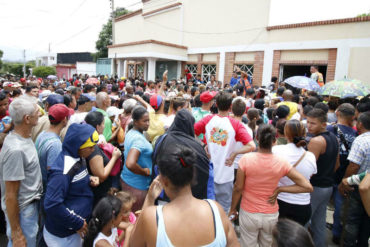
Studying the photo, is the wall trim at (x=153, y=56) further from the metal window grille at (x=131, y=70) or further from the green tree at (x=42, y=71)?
the green tree at (x=42, y=71)

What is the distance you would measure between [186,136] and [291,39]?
11921 millimetres

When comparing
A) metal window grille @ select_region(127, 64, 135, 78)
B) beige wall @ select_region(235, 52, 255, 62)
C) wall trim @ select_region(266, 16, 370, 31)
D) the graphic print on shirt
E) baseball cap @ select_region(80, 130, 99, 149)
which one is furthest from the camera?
Answer: metal window grille @ select_region(127, 64, 135, 78)

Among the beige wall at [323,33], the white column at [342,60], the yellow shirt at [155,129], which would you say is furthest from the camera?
the white column at [342,60]

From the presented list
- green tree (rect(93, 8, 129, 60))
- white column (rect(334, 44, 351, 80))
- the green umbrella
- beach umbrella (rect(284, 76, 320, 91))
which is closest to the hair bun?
the green umbrella

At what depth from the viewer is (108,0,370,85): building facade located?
10.5 metres

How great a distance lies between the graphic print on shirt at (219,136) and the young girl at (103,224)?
158 centimetres

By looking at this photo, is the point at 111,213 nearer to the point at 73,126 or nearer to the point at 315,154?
the point at 73,126

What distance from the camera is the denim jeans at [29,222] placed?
7.56ft

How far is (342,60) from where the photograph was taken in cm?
1051

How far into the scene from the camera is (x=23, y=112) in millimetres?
2297

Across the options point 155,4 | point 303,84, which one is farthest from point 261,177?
point 155,4

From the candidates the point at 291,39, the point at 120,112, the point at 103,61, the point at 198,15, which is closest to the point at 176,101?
the point at 120,112

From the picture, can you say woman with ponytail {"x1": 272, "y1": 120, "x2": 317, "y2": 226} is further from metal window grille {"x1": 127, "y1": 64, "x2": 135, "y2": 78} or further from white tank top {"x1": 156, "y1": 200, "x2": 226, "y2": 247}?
metal window grille {"x1": 127, "y1": 64, "x2": 135, "y2": 78}

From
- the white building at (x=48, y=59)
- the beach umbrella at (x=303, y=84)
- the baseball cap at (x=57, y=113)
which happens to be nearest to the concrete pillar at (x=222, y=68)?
the beach umbrella at (x=303, y=84)
